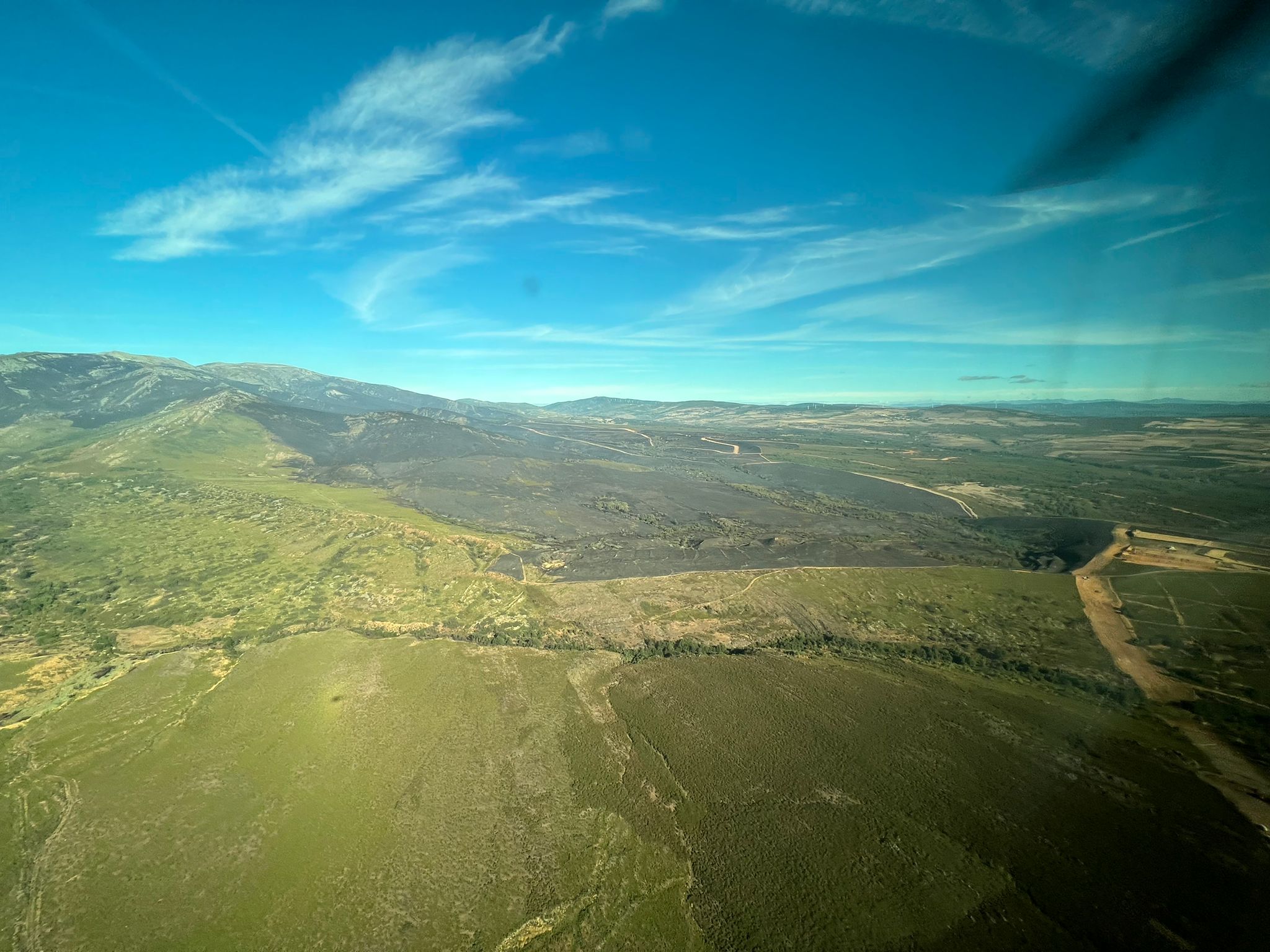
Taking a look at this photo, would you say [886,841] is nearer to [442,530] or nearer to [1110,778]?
[1110,778]

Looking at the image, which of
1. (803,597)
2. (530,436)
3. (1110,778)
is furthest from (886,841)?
(530,436)

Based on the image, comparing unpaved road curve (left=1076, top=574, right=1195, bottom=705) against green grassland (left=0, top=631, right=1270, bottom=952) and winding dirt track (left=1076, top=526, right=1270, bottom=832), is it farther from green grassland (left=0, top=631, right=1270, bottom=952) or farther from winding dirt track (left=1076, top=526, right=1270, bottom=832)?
green grassland (left=0, top=631, right=1270, bottom=952)

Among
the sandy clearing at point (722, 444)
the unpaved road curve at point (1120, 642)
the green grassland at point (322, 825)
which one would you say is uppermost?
the sandy clearing at point (722, 444)

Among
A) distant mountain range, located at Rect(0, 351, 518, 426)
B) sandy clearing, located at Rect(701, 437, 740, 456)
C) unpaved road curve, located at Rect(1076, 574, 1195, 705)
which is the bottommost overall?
unpaved road curve, located at Rect(1076, 574, 1195, 705)

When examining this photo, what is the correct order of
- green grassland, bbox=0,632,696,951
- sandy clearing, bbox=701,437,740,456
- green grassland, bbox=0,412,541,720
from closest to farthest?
green grassland, bbox=0,632,696,951
green grassland, bbox=0,412,541,720
sandy clearing, bbox=701,437,740,456

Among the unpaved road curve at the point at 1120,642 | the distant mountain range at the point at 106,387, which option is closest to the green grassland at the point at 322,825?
the unpaved road curve at the point at 1120,642

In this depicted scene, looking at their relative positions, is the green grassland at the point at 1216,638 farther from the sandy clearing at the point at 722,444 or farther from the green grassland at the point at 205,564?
the sandy clearing at the point at 722,444

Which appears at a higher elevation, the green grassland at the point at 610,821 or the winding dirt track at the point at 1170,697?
the winding dirt track at the point at 1170,697

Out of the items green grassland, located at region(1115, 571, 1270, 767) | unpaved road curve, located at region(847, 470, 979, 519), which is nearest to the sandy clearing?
unpaved road curve, located at region(847, 470, 979, 519)
